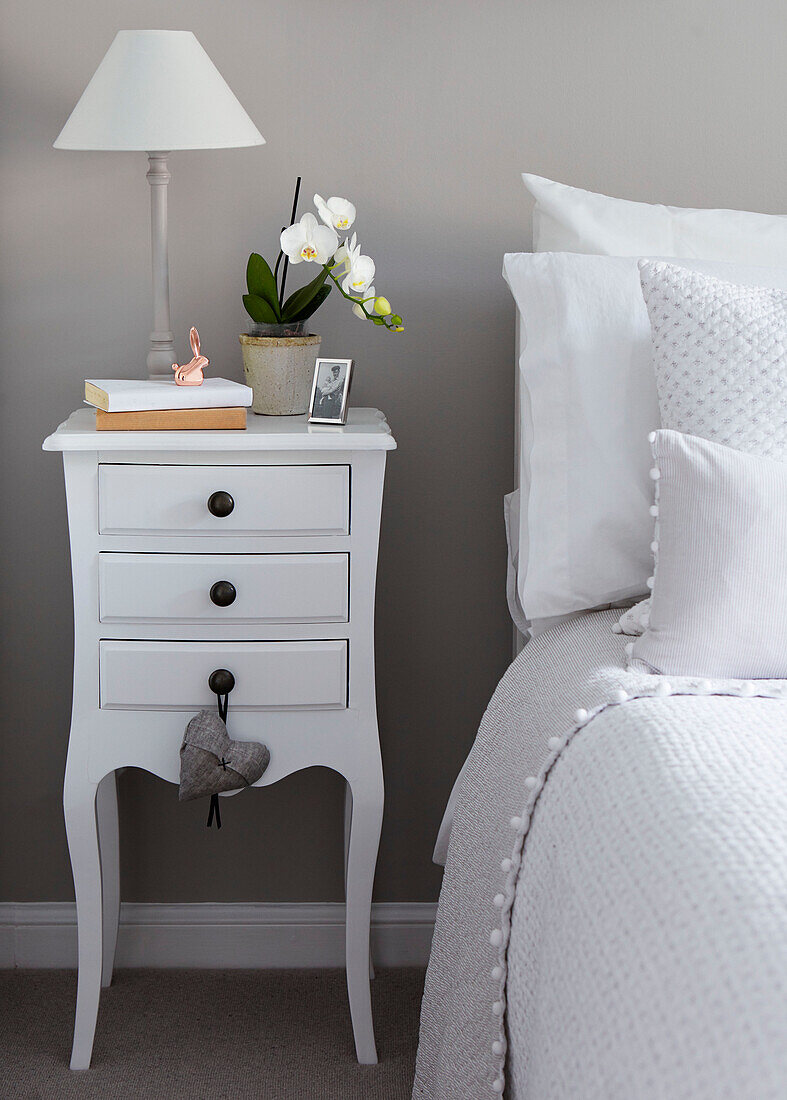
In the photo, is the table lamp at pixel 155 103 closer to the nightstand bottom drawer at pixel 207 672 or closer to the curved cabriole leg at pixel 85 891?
the nightstand bottom drawer at pixel 207 672

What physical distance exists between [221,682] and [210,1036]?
2.00 feet

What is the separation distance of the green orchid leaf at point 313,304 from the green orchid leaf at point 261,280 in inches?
1.6

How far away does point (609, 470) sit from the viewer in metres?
1.35

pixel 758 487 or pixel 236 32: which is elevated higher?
pixel 236 32

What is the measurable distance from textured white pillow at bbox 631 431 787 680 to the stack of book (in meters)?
0.65

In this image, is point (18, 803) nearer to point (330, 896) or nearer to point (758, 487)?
point (330, 896)

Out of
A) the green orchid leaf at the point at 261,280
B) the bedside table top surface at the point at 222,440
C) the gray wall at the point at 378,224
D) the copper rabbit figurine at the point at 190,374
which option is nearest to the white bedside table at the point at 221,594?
Result: the bedside table top surface at the point at 222,440

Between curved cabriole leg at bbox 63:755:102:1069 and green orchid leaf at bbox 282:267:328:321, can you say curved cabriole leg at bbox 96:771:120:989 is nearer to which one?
curved cabriole leg at bbox 63:755:102:1069

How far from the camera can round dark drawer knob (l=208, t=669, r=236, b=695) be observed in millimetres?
1477

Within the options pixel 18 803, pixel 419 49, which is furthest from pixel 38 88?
pixel 18 803

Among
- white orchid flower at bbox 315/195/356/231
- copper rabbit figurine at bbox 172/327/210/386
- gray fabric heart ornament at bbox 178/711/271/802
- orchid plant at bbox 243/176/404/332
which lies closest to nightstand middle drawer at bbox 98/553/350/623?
gray fabric heart ornament at bbox 178/711/271/802

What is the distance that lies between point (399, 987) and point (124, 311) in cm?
122

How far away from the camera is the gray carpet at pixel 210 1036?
155cm

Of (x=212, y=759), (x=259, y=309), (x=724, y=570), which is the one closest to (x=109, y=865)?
(x=212, y=759)
